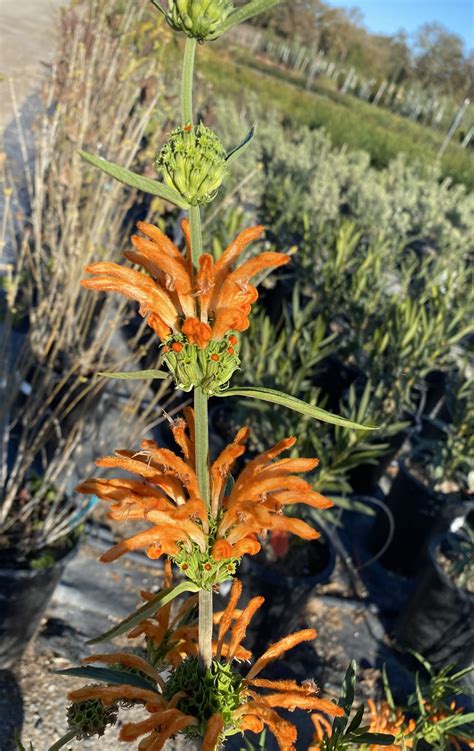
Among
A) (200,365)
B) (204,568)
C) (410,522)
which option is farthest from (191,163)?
(410,522)

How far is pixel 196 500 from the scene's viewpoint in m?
0.75

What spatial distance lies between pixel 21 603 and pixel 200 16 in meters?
1.72

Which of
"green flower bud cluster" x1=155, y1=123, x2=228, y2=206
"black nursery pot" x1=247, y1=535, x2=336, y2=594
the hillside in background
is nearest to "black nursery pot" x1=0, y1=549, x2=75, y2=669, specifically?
"black nursery pot" x1=247, y1=535, x2=336, y2=594

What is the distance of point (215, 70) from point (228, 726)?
14340 millimetres

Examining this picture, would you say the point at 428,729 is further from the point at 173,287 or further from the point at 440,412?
the point at 440,412

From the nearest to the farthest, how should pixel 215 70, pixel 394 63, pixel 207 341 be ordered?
pixel 207 341 < pixel 215 70 < pixel 394 63

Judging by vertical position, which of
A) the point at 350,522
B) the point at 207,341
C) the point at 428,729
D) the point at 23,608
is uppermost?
the point at 207,341

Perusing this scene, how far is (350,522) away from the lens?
10.7 feet

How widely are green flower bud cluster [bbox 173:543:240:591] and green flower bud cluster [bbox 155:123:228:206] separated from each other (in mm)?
443

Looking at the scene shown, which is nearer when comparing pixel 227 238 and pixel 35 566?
pixel 35 566

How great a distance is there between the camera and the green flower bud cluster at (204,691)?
778mm

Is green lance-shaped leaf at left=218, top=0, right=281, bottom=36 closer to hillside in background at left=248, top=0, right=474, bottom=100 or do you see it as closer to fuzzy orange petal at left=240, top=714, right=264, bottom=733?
fuzzy orange petal at left=240, top=714, right=264, bottom=733

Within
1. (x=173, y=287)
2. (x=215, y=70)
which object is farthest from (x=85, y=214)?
(x=215, y=70)

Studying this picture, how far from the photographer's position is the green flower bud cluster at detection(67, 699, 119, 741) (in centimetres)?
79
